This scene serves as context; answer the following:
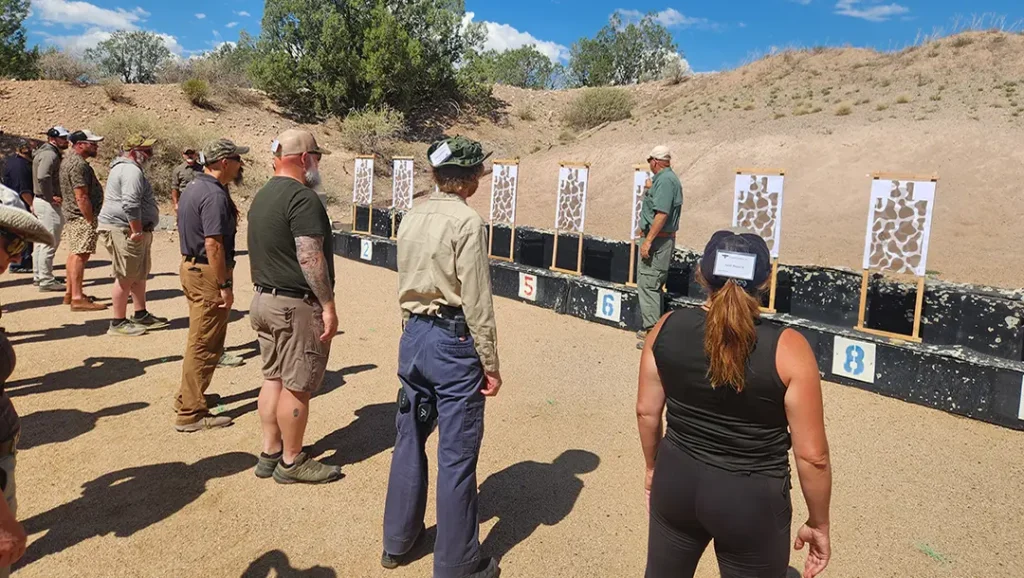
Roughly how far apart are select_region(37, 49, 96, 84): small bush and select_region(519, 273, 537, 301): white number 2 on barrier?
22.8 meters

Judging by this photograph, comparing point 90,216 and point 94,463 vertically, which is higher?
point 90,216

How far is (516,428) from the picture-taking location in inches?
171

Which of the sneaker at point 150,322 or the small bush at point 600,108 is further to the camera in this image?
the small bush at point 600,108

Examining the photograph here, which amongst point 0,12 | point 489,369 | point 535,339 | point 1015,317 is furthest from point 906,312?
point 0,12

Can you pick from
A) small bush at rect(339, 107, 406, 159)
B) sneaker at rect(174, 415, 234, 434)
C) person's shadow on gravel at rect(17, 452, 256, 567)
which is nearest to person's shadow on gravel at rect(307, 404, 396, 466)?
person's shadow on gravel at rect(17, 452, 256, 567)

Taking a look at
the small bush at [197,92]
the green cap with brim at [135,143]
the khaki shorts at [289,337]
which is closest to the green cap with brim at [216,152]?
the khaki shorts at [289,337]

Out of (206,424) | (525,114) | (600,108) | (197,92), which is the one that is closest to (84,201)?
(206,424)

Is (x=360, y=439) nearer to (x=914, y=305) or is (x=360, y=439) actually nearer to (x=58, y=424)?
(x=58, y=424)

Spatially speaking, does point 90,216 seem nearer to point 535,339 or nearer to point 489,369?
point 535,339

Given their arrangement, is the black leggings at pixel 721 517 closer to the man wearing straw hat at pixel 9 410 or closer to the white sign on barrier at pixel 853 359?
the man wearing straw hat at pixel 9 410

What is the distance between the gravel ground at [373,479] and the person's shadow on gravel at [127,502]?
1 centimetres

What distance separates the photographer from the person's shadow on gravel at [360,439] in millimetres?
3840

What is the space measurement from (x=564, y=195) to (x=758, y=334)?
6963 millimetres

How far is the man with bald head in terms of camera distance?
3.08m
